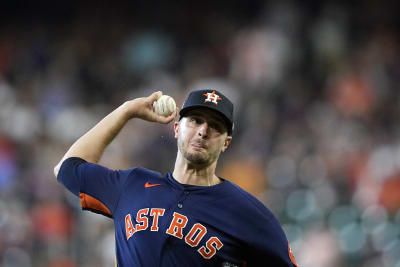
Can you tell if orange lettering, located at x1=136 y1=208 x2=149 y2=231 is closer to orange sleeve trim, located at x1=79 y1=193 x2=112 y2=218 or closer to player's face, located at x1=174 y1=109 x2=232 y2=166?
orange sleeve trim, located at x1=79 y1=193 x2=112 y2=218

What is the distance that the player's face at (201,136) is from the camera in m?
3.31

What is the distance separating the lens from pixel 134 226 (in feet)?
10.5

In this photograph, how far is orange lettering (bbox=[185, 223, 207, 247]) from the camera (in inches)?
123

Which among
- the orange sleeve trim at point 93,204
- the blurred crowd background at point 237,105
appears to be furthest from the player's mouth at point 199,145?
the blurred crowd background at point 237,105

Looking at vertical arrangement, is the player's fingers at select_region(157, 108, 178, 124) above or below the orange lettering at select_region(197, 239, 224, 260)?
above

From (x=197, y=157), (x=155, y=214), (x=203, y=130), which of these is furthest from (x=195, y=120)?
(x=155, y=214)

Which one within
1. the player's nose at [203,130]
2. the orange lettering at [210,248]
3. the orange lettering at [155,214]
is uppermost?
the player's nose at [203,130]

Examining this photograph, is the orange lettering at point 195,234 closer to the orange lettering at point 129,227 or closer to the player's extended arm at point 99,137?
the orange lettering at point 129,227

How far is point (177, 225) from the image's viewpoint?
3.16 meters

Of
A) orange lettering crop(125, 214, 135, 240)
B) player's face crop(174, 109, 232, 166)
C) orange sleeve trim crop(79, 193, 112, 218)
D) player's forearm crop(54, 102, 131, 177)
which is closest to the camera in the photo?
orange lettering crop(125, 214, 135, 240)

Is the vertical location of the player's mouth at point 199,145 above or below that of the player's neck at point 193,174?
above

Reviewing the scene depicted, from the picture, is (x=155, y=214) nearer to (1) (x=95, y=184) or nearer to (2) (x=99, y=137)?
(1) (x=95, y=184)

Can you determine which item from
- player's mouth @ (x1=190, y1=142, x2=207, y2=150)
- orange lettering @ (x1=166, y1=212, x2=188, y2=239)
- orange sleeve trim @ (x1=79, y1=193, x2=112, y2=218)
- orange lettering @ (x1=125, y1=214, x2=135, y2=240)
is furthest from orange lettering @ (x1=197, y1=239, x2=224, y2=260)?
orange sleeve trim @ (x1=79, y1=193, x2=112, y2=218)

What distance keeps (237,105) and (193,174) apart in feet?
19.2
